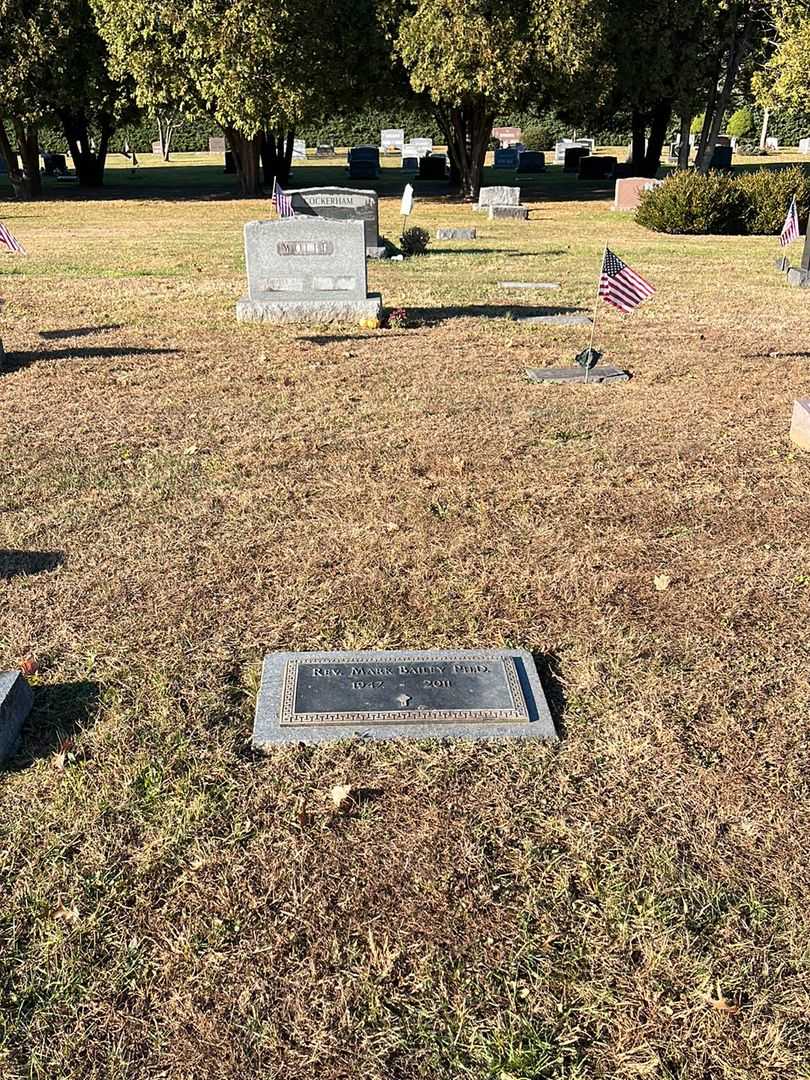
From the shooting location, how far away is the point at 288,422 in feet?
23.0

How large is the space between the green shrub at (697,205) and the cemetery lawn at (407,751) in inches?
556

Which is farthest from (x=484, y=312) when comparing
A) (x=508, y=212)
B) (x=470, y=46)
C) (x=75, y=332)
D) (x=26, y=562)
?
(x=470, y=46)

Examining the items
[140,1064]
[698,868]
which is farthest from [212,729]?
[698,868]

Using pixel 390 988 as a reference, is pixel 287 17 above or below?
above

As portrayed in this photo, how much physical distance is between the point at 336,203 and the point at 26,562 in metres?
12.4

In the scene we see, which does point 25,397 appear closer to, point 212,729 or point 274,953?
point 212,729

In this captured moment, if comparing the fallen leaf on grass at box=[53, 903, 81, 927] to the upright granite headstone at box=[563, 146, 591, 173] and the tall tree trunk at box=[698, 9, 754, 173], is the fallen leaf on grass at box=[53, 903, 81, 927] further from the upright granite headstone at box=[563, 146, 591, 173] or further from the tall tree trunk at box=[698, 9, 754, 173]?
the upright granite headstone at box=[563, 146, 591, 173]

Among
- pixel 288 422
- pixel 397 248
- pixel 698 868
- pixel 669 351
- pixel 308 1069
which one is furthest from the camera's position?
pixel 397 248

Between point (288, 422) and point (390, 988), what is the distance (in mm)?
5249

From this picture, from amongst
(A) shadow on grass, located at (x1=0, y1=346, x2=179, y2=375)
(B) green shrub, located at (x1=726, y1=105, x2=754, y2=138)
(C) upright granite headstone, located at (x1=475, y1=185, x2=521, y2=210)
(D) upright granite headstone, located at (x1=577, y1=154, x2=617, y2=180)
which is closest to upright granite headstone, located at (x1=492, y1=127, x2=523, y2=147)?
(B) green shrub, located at (x1=726, y1=105, x2=754, y2=138)

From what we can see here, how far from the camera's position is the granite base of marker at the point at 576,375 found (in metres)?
8.28

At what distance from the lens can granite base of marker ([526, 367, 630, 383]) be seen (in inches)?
326

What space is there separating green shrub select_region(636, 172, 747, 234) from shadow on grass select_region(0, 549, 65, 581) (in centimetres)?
1922

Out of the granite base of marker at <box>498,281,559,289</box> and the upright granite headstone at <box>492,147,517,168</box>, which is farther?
the upright granite headstone at <box>492,147,517,168</box>
